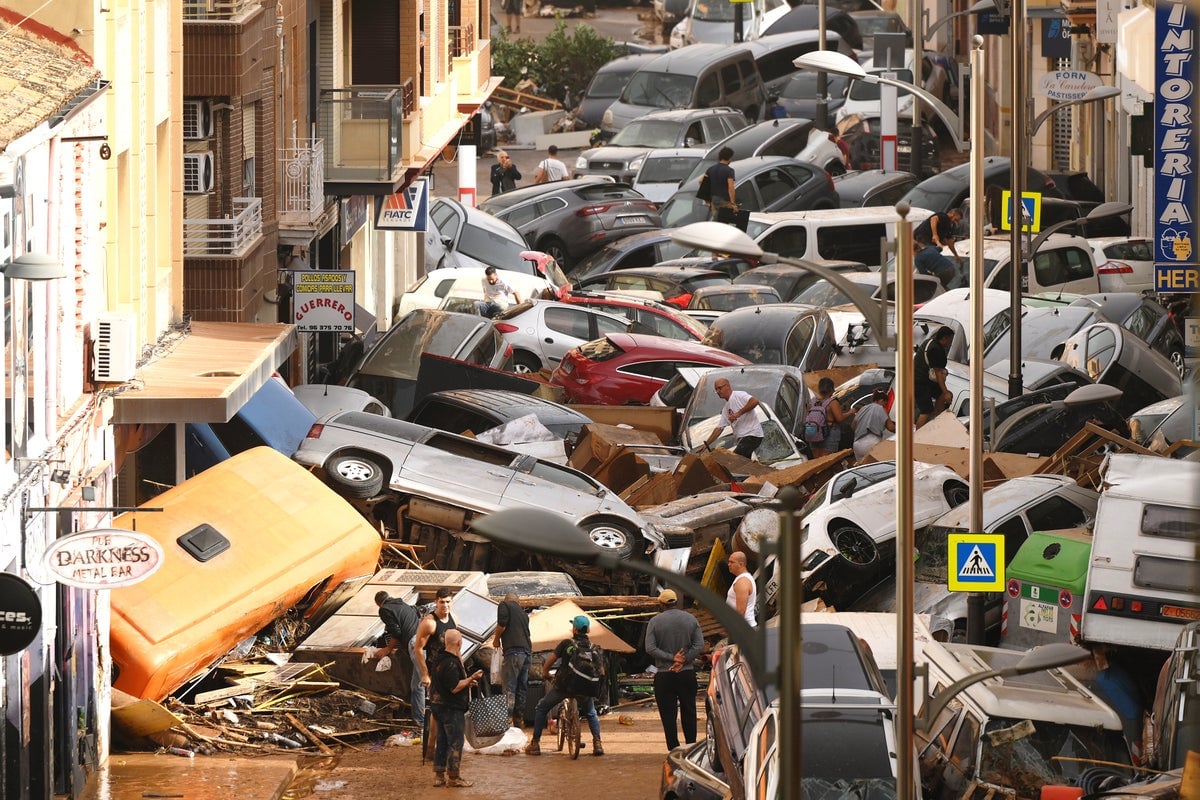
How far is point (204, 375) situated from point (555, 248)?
75.2 ft

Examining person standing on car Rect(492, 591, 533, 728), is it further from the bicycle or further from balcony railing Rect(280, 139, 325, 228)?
balcony railing Rect(280, 139, 325, 228)

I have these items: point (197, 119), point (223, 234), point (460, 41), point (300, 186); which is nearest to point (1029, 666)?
point (223, 234)

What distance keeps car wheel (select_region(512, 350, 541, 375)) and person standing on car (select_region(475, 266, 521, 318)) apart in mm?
2824

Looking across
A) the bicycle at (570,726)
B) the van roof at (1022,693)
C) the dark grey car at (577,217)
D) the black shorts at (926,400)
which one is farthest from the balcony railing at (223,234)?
the dark grey car at (577,217)

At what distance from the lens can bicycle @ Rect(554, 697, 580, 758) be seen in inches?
659

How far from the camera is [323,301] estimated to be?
26641mm

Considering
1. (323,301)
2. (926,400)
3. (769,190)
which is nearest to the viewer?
(926,400)

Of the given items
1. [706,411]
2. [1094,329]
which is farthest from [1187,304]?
[706,411]

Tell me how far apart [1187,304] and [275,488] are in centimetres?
1168

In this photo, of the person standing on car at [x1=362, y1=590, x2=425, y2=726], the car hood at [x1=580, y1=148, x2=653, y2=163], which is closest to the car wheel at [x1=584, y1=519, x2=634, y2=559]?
the person standing on car at [x1=362, y1=590, x2=425, y2=726]

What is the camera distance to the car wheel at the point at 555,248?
41188mm

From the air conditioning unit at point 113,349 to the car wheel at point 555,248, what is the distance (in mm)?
25160

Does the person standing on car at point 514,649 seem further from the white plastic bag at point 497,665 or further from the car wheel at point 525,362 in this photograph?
the car wheel at point 525,362

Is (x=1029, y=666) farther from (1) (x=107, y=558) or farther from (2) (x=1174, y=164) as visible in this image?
(2) (x=1174, y=164)
